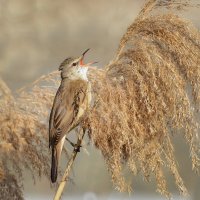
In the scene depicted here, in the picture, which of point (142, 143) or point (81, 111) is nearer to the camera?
point (142, 143)

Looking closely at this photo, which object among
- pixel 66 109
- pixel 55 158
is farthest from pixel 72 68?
pixel 55 158

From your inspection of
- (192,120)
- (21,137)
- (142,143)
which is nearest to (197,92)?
(192,120)

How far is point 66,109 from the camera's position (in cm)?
221

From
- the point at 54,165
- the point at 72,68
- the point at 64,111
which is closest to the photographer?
the point at 54,165

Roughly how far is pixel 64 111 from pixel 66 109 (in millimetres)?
18

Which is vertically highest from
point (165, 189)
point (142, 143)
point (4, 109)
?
point (4, 109)

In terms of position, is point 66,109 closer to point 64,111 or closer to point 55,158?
point 64,111

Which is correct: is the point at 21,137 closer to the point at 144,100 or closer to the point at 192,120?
the point at 144,100

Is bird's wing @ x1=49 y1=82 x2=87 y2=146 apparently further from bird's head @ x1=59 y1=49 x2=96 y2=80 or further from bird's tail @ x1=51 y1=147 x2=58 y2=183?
bird's head @ x1=59 y1=49 x2=96 y2=80

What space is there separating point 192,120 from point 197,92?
0.08 metres

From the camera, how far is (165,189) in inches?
80.4

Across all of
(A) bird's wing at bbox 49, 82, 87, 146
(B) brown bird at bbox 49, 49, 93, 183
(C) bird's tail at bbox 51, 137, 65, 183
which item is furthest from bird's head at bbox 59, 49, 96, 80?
(C) bird's tail at bbox 51, 137, 65, 183

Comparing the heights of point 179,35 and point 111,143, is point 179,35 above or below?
above

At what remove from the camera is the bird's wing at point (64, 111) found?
2.10 metres
